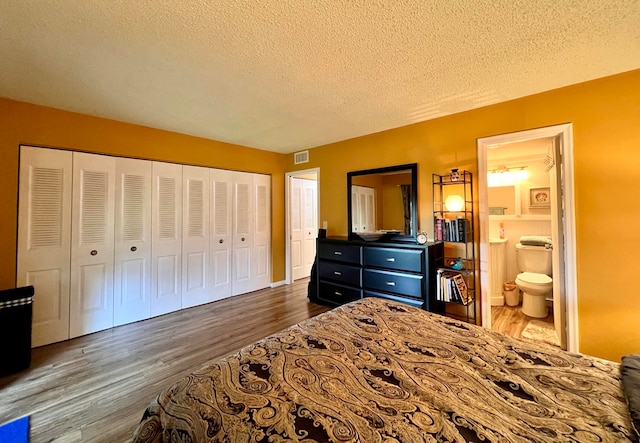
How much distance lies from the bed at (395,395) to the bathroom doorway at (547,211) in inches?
61.7

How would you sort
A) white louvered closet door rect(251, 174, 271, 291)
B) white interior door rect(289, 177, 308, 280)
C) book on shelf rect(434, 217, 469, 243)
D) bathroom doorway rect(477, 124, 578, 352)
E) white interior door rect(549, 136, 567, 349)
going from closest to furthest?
1. bathroom doorway rect(477, 124, 578, 352)
2. white interior door rect(549, 136, 567, 349)
3. book on shelf rect(434, 217, 469, 243)
4. white louvered closet door rect(251, 174, 271, 291)
5. white interior door rect(289, 177, 308, 280)

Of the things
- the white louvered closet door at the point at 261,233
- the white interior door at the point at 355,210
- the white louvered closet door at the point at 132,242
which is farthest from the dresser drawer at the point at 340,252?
the white louvered closet door at the point at 132,242

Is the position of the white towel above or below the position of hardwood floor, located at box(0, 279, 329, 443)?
above

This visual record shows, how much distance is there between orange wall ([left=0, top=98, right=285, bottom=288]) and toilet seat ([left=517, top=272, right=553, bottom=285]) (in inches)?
168

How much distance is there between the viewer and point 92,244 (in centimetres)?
290

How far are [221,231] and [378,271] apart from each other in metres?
2.49

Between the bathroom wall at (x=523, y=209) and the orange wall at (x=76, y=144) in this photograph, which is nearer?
the orange wall at (x=76, y=144)

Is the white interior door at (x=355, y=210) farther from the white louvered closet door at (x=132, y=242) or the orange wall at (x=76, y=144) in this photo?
the white louvered closet door at (x=132, y=242)

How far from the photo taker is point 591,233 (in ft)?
7.28

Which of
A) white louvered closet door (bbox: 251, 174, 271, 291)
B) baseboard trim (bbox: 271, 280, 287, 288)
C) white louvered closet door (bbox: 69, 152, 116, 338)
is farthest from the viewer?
baseboard trim (bbox: 271, 280, 287, 288)

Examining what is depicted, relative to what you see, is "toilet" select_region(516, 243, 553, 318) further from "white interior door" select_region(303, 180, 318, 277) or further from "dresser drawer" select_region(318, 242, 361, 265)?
"white interior door" select_region(303, 180, 318, 277)

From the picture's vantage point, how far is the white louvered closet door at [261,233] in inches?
174

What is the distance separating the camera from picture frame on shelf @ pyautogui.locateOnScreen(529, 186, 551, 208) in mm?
3797

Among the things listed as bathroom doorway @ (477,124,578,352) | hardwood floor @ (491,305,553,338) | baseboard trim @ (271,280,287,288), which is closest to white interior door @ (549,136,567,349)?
bathroom doorway @ (477,124,578,352)
